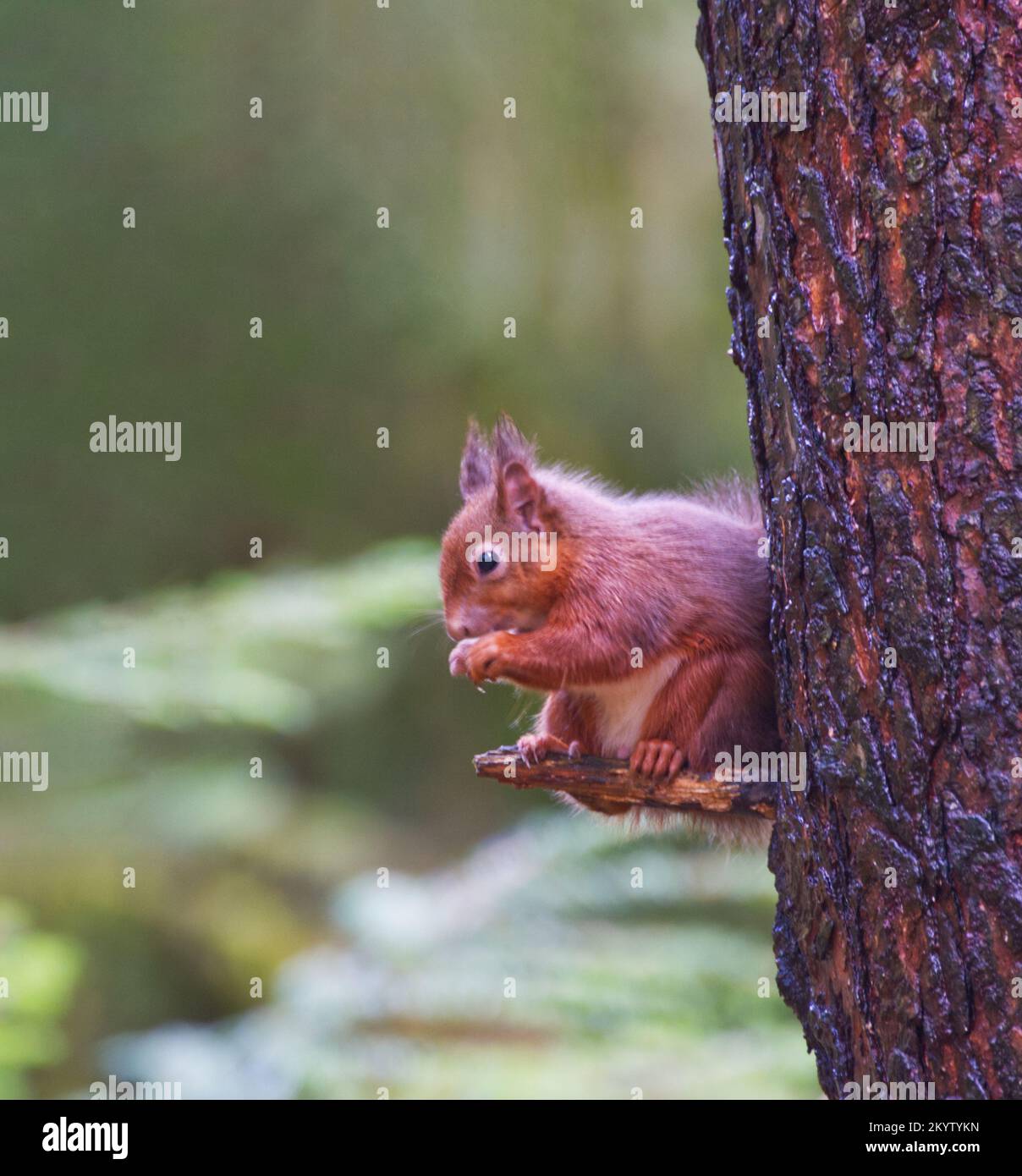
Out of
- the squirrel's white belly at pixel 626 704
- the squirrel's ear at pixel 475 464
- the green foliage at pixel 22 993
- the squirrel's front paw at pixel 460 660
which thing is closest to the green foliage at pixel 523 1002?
the green foliage at pixel 22 993

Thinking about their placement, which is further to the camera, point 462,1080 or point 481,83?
point 481,83

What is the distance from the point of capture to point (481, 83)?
6.07m

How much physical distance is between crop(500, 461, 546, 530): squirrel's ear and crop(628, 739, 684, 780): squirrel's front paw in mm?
693

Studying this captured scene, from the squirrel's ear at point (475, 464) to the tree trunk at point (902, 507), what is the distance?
3.83ft

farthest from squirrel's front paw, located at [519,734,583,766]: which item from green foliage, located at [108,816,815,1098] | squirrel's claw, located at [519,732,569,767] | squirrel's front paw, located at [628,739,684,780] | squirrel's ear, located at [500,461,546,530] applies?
green foliage, located at [108,816,815,1098]

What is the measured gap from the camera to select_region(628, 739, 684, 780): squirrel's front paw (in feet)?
7.98

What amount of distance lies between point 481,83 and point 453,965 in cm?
411

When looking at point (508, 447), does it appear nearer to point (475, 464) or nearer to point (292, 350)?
point (475, 464)

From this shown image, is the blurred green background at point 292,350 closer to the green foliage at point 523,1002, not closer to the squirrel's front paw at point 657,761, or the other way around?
the green foliage at point 523,1002

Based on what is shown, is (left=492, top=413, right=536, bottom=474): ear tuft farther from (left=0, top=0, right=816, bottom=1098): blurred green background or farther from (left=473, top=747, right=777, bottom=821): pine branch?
(left=0, top=0, right=816, bottom=1098): blurred green background

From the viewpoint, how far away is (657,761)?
2443 mm

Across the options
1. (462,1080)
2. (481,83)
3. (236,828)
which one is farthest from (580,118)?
(462,1080)

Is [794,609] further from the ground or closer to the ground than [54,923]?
further from the ground

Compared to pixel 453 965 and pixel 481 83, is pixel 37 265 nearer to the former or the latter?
pixel 481 83
